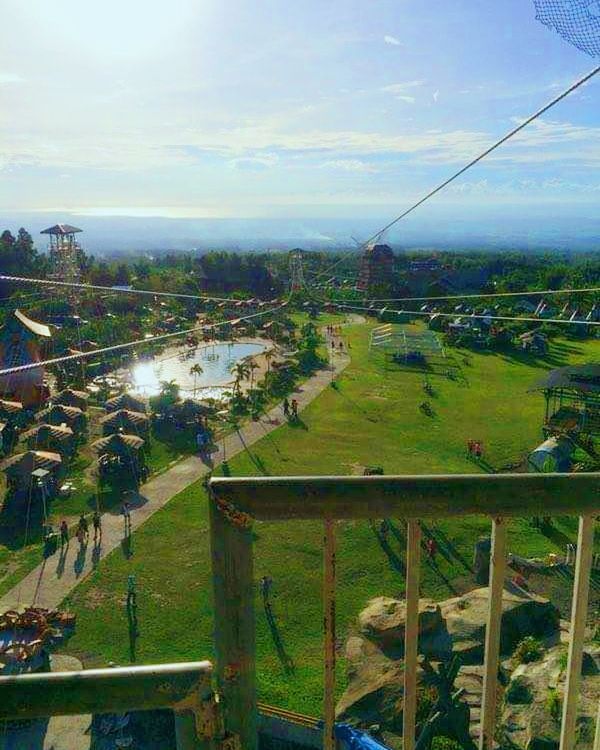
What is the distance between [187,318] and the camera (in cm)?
3719

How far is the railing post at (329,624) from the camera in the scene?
1.45 meters

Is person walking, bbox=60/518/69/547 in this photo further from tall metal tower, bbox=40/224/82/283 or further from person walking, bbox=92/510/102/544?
tall metal tower, bbox=40/224/82/283

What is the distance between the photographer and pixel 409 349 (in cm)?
2986

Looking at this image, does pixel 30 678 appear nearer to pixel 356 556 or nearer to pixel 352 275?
pixel 356 556

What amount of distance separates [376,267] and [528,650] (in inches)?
2003

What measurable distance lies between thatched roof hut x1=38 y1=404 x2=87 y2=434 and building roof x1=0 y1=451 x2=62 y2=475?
3.83 metres

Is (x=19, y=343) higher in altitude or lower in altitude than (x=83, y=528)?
higher

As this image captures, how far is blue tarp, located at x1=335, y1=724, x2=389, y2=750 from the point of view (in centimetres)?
549

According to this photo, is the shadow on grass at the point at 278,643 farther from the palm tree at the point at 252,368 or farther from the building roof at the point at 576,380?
the palm tree at the point at 252,368

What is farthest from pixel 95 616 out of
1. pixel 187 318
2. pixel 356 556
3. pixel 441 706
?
pixel 187 318

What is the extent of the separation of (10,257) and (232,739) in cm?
5103

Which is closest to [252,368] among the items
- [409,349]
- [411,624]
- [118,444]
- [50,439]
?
[409,349]

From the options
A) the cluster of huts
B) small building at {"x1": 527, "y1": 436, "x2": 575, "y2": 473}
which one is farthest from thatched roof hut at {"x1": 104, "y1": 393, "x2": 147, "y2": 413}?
small building at {"x1": 527, "y1": 436, "x2": 575, "y2": 473}

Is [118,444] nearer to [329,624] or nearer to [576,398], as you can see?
[576,398]
